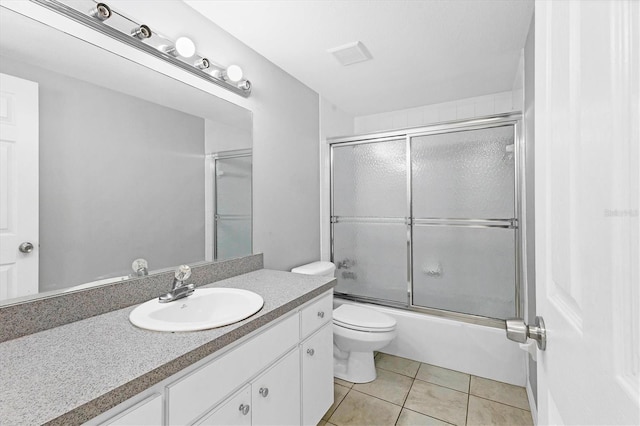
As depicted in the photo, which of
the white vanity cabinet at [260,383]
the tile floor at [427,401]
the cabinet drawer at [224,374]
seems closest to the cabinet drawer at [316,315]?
the white vanity cabinet at [260,383]

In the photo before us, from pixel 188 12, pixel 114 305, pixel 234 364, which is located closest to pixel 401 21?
pixel 188 12

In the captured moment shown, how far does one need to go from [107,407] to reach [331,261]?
2.23 meters

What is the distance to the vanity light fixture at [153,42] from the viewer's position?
113 centimetres

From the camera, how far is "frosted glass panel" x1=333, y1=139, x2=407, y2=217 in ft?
8.32

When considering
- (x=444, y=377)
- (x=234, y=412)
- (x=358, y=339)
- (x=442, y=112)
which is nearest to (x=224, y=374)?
(x=234, y=412)

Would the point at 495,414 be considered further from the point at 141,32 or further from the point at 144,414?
the point at 141,32

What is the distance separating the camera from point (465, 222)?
2.26 metres

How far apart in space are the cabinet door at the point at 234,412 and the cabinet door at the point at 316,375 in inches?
15.4

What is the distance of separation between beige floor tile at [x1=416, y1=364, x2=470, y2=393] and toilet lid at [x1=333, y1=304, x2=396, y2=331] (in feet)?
1.62

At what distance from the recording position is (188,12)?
1552 mm

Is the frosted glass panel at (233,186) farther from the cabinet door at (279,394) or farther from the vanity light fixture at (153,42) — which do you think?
the cabinet door at (279,394)

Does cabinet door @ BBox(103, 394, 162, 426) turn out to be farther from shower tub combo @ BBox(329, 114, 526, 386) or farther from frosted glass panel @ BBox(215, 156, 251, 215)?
shower tub combo @ BBox(329, 114, 526, 386)

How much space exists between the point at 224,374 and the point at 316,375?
27.6 inches

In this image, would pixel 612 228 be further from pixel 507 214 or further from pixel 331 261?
pixel 331 261
